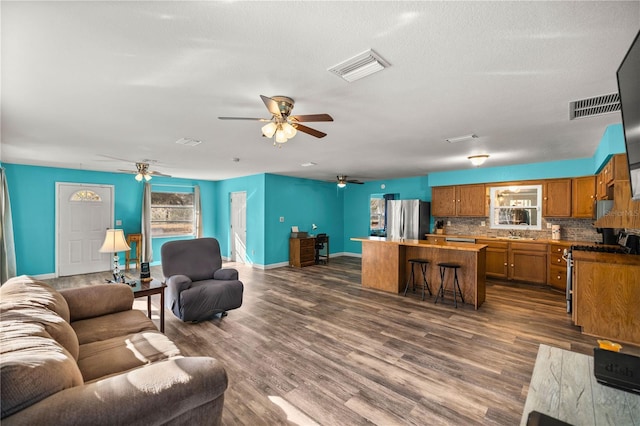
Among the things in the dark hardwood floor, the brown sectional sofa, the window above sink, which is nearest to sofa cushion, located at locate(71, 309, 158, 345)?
the brown sectional sofa

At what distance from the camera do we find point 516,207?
21.0 ft

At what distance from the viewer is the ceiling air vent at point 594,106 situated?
101 inches

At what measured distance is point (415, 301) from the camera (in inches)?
183

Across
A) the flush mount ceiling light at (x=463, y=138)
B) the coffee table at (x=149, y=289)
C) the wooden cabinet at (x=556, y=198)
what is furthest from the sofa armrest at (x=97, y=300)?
the wooden cabinet at (x=556, y=198)

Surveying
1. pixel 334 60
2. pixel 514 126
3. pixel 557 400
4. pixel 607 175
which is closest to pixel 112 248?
pixel 334 60

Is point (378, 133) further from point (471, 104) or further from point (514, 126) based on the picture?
point (514, 126)

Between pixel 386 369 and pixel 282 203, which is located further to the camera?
pixel 282 203

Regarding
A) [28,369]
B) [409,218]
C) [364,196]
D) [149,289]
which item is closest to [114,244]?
[149,289]

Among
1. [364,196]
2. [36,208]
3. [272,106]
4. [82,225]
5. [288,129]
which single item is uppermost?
[272,106]

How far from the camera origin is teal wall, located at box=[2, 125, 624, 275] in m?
5.95

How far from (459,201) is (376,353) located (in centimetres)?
522

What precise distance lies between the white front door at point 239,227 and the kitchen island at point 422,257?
3.92 metres

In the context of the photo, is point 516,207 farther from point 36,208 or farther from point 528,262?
point 36,208

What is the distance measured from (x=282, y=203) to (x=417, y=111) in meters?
5.34
